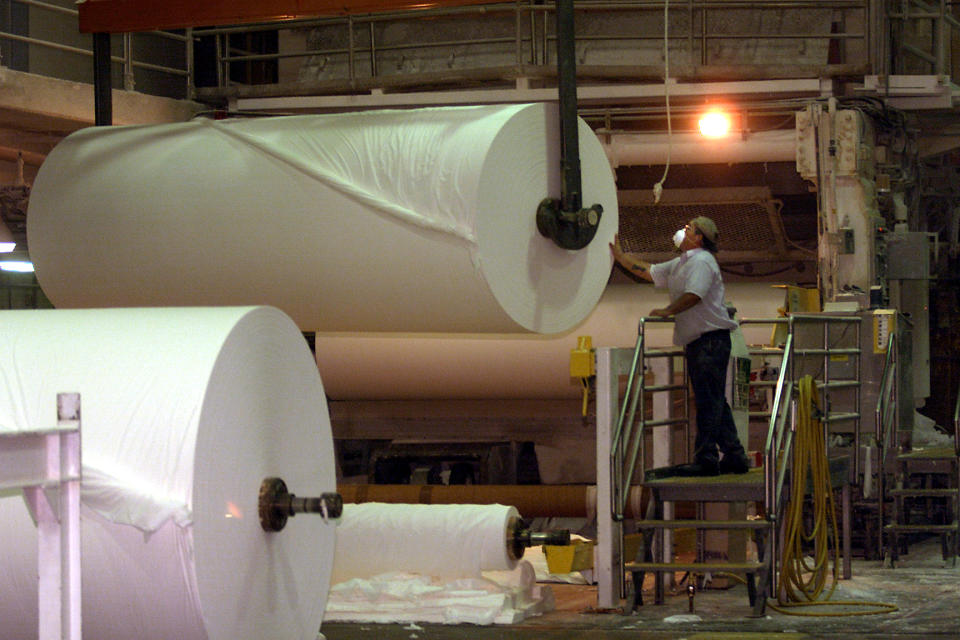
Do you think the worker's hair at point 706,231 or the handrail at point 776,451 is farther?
the worker's hair at point 706,231

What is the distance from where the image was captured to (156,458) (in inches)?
156

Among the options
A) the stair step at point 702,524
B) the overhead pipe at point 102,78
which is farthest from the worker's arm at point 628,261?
the overhead pipe at point 102,78

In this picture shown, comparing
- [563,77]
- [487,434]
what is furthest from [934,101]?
[563,77]

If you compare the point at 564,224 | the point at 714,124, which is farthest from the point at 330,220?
the point at 714,124

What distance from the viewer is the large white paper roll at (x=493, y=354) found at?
10469mm

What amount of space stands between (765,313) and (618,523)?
125 inches

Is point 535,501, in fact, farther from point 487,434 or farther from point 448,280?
point 448,280

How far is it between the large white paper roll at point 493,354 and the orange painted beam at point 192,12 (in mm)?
4376

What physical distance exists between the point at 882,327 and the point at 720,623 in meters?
3.31

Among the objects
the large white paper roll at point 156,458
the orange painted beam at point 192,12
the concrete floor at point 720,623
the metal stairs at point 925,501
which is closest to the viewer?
the large white paper roll at point 156,458

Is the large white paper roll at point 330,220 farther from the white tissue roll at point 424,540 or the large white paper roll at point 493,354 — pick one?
the large white paper roll at point 493,354

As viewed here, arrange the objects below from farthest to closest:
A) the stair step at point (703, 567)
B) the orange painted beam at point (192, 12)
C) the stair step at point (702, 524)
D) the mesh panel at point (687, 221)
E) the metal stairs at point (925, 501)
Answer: the mesh panel at point (687, 221), the metal stairs at point (925, 501), the stair step at point (702, 524), the stair step at point (703, 567), the orange painted beam at point (192, 12)

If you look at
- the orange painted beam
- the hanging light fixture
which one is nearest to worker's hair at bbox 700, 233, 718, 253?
the orange painted beam

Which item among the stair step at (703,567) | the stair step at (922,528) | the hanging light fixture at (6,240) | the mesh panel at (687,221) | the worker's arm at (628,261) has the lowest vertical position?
the stair step at (922,528)
